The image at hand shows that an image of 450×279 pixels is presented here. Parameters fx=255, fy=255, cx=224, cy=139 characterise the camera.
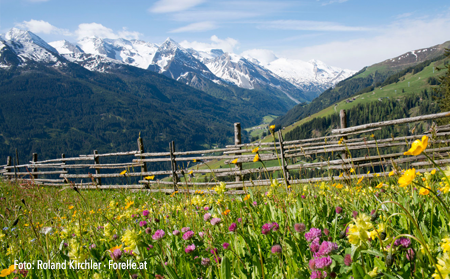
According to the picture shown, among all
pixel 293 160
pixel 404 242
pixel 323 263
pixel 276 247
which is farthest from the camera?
pixel 293 160

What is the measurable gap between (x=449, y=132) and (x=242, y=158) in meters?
5.05

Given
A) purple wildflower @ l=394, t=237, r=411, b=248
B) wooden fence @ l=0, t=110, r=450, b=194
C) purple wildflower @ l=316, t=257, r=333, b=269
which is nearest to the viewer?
purple wildflower @ l=316, t=257, r=333, b=269

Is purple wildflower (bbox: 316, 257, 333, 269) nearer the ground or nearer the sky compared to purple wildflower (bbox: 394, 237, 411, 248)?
nearer the sky

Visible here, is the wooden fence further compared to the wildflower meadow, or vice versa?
the wooden fence

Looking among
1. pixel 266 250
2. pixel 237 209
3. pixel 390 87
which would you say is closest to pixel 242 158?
pixel 237 209

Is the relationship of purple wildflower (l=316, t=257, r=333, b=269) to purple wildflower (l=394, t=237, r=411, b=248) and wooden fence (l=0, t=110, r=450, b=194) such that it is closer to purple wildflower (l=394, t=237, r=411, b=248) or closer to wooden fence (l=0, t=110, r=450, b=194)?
purple wildflower (l=394, t=237, r=411, b=248)

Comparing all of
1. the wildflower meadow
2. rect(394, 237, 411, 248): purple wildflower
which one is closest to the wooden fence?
the wildflower meadow

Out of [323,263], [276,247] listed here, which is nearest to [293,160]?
[276,247]

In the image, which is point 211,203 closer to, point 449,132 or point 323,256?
point 323,256

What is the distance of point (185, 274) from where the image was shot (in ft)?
4.69

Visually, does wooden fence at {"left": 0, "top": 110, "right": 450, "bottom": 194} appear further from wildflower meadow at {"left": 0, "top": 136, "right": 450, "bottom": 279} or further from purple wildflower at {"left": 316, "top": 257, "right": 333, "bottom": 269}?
purple wildflower at {"left": 316, "top": 257, "right": 333, "bottom": 269}

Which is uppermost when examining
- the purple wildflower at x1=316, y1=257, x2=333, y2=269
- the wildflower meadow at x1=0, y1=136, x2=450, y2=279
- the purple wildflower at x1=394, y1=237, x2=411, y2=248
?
the purple wildflower at x1=316, y1=257, x2=333, y2=269

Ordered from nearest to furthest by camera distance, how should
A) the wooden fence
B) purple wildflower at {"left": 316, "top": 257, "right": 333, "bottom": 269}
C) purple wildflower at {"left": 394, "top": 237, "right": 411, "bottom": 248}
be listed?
purple wildflower at {"left": 316, "top": 257, "right": 333, "bottom": 269} → purple wildflower at {"left": 394, "top": 237, "right": 411, "bottom": 248} → the wooden fence

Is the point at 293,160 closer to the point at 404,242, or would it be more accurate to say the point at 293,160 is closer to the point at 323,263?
the point at 404,242
